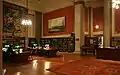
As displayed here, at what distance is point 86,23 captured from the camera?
47.0ft

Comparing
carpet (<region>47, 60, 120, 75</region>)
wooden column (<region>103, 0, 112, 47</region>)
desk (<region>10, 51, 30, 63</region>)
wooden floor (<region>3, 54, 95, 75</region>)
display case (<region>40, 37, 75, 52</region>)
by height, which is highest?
wooden column (<region>103, 0, 112, 47</region>)

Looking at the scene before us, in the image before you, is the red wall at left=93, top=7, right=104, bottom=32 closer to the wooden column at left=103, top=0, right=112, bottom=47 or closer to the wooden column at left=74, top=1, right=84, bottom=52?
the wooden column at left=74, top=1, right=84, bottom=52

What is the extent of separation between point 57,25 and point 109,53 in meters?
7.91

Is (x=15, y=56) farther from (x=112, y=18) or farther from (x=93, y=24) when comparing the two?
(x=93, y=24)

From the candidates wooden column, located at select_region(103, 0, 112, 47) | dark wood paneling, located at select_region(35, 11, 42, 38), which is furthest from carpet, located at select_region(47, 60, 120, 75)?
dark wood paneling, located at select_region(35, 11, 42, 38)

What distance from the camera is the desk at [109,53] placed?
873cm

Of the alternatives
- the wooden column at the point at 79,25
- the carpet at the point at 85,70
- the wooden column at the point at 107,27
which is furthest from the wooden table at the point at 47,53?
the carpet at the point at 85,70

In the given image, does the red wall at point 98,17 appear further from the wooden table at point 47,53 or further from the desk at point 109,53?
the wooden table at point 47,53

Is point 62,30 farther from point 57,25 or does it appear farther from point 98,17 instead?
point 98,17

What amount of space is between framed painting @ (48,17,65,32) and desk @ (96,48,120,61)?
6.58 m

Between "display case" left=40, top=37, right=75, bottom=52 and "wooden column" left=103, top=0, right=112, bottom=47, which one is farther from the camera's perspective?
"display case" left=40, top=37, right=75, bottom=52

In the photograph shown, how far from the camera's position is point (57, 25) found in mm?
15875

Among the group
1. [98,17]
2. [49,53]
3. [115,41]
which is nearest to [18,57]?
[49,53]

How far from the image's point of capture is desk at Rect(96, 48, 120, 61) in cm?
873
